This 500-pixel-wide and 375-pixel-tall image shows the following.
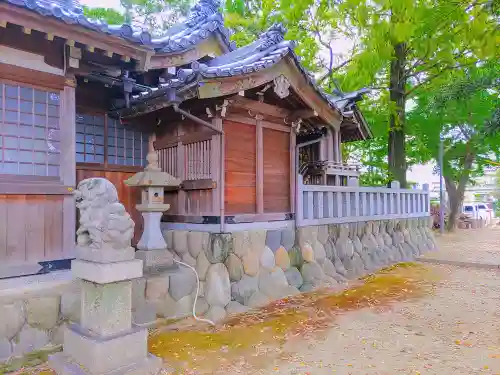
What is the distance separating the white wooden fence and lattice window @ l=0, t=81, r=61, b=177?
5.36 metres

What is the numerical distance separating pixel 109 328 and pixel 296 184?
5707 mm

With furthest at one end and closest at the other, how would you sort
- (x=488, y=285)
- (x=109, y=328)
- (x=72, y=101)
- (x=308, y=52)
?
(x=308, y=52) → (x=488, y=285) → (x=72, y=101) → (x=109, y=328)

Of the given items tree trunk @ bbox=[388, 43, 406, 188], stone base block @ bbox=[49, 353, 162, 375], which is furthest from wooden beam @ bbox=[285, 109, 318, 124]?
tree trunk @ bbox=[388, 43, 406, 188]

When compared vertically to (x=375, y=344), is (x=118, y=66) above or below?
above

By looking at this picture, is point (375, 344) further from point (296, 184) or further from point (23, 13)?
point (23, 13)

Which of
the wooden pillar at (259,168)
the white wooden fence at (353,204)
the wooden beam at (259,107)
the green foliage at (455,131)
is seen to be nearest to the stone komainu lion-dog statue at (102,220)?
the wooden beam at (259,107)

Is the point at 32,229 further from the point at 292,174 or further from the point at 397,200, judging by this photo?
the point at 397,200

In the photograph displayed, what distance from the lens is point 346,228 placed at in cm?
1083

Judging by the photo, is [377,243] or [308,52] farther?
[308,52]

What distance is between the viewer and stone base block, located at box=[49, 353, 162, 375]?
4.52 m

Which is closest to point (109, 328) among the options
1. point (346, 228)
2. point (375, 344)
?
point (375, 344)

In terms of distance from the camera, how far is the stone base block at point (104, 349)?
14.6 ft

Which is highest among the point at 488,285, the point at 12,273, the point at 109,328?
the point at 12,273

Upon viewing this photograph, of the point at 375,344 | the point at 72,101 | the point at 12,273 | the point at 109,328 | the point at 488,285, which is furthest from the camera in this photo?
the point at 488,285
